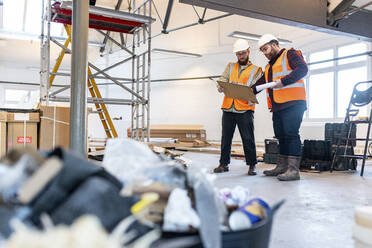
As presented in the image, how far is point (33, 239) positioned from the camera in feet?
2.26

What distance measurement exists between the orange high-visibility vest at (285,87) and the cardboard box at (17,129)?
11.4ft

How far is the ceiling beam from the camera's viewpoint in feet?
15.5

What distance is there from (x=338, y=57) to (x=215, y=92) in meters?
5.21

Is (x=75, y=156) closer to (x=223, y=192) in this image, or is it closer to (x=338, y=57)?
(x=223, y=192)

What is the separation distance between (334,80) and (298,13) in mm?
6938

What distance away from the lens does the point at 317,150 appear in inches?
248

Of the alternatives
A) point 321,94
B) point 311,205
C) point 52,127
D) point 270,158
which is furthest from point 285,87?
point 321,94

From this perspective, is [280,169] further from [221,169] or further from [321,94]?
[321,94]

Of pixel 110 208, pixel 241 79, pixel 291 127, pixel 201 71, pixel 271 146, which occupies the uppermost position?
pixel 201 71

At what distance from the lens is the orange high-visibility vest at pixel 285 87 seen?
4566 mm

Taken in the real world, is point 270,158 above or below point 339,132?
below

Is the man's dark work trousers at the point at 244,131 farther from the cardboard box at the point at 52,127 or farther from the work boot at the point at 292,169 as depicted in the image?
the cardboard box at the point at 52,127

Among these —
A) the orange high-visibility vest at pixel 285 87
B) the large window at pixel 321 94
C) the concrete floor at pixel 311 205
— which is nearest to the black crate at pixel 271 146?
the concrete floor at pixel 311 205

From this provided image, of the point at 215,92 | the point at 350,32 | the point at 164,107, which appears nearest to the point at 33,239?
the point at 350,32
